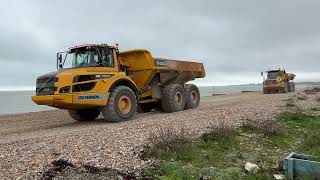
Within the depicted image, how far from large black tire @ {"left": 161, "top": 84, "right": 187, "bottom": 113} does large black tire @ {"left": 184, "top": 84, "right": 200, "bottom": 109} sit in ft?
3.91

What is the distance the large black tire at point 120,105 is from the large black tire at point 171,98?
2.83 meters

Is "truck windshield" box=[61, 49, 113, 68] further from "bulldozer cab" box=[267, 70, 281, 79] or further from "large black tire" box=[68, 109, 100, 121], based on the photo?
"bulldozer cab" box=[267, 70, 281, 79]

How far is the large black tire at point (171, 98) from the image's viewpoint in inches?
730

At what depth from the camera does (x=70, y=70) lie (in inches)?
574

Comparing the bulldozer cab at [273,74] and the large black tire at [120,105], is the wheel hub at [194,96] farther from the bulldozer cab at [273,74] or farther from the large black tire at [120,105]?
the bulldozer cab at [273,74]

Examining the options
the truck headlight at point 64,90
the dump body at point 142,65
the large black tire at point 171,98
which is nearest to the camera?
the truck headlight at point 64,90

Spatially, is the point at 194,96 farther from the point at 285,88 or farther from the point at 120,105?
the point at 285,88

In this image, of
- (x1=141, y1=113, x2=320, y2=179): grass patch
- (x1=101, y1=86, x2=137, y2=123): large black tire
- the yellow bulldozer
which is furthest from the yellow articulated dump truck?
the yellow bulldozer

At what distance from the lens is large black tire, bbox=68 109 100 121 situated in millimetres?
17156

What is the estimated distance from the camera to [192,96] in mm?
21062

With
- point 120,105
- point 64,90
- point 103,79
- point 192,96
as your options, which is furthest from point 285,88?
point 64,90

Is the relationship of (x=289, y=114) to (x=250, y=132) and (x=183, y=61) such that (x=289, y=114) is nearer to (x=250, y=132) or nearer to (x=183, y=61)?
(x=250, y=132)

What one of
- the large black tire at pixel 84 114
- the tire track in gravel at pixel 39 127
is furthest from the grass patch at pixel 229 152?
the large black tire at pixel 84 114

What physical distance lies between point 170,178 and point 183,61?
43.1ft
